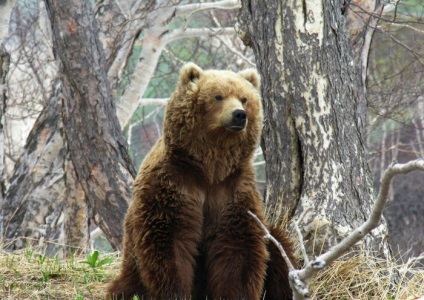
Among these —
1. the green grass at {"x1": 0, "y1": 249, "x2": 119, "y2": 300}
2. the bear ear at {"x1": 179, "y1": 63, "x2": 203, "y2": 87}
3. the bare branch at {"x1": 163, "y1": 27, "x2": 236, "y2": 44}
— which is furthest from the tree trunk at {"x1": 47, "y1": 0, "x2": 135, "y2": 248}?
the bare branch at {"x1": 163, "y1": 27, "x2": 236, "y2": 44}

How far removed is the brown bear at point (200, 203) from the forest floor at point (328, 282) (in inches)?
21.4

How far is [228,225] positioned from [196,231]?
23 centimetres

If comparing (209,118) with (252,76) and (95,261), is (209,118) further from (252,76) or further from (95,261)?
(95,261)

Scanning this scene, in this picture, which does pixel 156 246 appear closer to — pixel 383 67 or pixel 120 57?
pixel 120 57

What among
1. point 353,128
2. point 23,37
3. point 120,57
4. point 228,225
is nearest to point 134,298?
point 228,225

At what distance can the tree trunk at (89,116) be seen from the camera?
8578 mm

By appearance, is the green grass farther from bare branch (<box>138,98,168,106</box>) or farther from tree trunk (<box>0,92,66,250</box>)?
bare branch (<box>138,98,168,106</box>)

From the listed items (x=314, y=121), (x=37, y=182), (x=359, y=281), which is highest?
(x=314, y=121)

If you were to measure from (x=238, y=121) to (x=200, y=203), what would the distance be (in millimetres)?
655

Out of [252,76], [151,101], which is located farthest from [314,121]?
[151,101]

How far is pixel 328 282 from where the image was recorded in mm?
6305

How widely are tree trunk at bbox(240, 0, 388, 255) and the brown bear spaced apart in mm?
683

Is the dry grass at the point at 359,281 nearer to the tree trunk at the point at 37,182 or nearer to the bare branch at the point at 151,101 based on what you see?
the tree trunk at the point at 37,182

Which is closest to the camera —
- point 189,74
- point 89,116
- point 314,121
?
point 189,74
